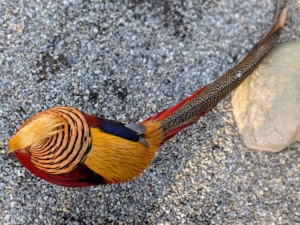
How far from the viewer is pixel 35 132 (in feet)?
5.97

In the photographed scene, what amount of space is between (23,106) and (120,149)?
1024mm

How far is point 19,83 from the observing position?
9.39ft

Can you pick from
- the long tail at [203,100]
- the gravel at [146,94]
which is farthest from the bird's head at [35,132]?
the gravel at [146,94]

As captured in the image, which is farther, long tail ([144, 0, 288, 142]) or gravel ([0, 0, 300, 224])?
gravel ([0, 0, 300, 224])

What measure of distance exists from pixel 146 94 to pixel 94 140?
102cm

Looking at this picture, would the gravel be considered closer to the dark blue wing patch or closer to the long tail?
the long tail

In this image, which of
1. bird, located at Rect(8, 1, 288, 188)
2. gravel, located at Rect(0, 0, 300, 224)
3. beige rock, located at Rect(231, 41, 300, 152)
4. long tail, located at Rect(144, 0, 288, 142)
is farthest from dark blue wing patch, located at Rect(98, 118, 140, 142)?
beige rock, located at Rect(231, 41, 300, 152)

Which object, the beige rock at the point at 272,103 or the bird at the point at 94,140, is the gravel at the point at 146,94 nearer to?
the beige rock at the point at 272,103

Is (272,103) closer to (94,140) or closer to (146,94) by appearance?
Result: (146,94)

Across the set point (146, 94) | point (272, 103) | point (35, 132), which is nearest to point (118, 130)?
point (35, 132)

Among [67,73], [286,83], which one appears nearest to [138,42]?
[67,73]

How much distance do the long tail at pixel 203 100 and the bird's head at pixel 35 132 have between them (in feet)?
2.26

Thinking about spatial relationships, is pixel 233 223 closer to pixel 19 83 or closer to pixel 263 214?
pixel 263 214

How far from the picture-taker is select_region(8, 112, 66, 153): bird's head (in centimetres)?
181
